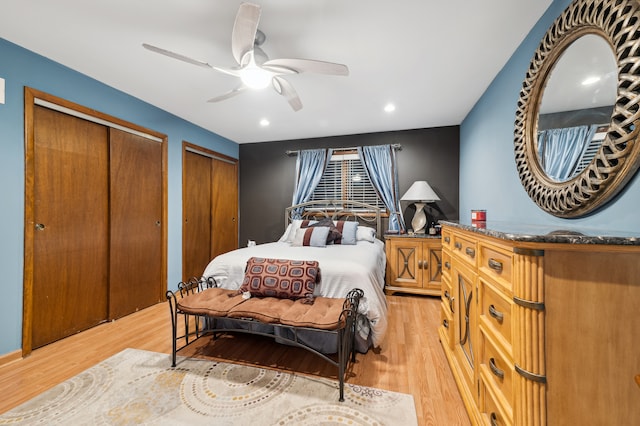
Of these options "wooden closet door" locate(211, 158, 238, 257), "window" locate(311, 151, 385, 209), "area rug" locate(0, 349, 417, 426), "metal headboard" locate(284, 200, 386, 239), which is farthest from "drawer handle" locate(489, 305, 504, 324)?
"wooden closet door" locate(211, 158, 238, 257)

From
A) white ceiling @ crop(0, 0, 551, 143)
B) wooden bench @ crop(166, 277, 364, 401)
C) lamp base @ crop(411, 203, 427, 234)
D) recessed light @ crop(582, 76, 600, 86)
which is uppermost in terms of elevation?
white ceiling @ crop(0, 0, 551, 143)

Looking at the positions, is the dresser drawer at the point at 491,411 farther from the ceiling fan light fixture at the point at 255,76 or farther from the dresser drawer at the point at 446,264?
the ceiling fan light fixture at the point at 255,76

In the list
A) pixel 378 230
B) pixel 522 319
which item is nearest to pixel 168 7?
pixel 522 319

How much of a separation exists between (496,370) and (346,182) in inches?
138

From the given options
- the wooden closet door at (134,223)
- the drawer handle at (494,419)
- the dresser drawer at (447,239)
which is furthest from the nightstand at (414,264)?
the wooden closet door at (134,223)

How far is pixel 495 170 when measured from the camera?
2.41 metres

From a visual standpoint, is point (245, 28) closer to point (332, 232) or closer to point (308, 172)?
point (332, 232)

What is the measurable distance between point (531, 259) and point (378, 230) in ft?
10.6

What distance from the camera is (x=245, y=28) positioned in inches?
59.6

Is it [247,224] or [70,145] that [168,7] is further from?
[247,224]

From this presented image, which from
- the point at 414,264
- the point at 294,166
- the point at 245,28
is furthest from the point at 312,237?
the point at 245,28

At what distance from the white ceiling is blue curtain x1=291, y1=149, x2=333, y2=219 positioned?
4.34 ft

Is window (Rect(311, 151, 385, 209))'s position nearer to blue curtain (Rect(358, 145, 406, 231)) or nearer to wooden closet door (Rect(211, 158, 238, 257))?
blue curtain (Rect(358, 145, 406, 231))

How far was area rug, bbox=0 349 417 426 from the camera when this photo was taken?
4.73ft
